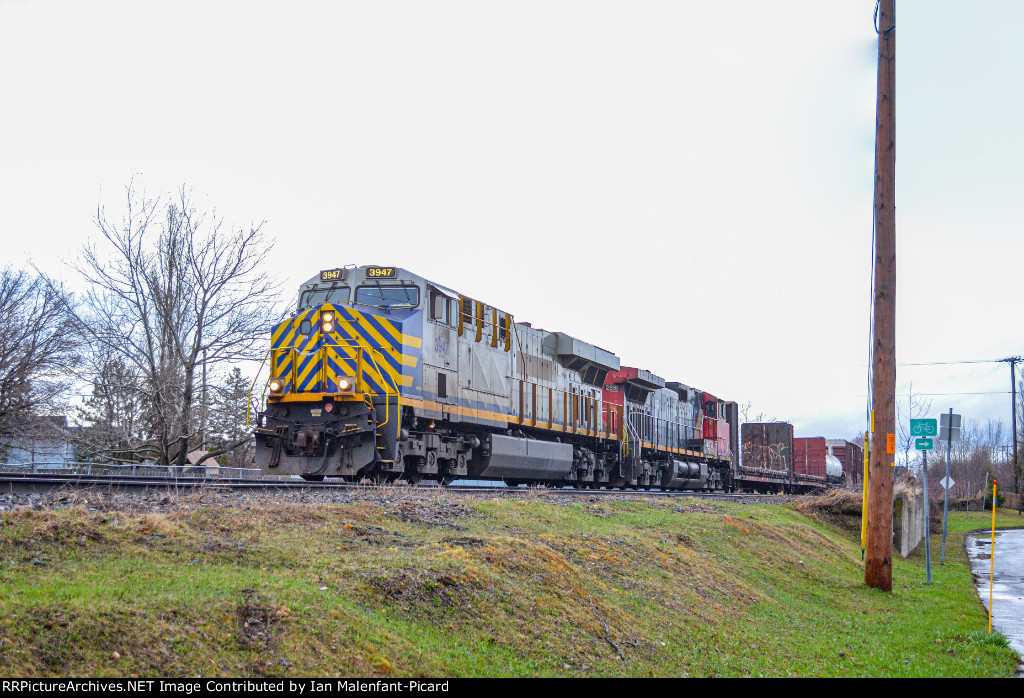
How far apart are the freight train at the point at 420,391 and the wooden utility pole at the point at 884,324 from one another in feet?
25.0

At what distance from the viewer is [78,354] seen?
83.7 ft

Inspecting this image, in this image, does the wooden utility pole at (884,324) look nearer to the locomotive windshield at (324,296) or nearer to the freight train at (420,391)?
the freight train at (420,391)

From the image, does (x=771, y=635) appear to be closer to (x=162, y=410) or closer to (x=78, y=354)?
(x=162, y=410)

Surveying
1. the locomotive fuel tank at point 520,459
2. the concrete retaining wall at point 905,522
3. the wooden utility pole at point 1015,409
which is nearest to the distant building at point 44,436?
the locomotive fuel tank at point 520,459

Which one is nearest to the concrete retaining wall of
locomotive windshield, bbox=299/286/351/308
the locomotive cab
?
the locomotive cab

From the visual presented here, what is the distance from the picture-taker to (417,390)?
15203 millimetres

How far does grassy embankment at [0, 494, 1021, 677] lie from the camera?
181 inches

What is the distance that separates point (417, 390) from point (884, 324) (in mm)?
7876

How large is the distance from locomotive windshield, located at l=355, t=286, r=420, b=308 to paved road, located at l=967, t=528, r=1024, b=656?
34.9ft

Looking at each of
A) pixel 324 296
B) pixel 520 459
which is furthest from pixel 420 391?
pixel 520 459

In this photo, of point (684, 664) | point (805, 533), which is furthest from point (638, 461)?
point (684, 664)

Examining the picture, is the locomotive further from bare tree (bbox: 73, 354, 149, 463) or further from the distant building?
the distant building

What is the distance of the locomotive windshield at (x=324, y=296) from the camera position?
15945 mm
